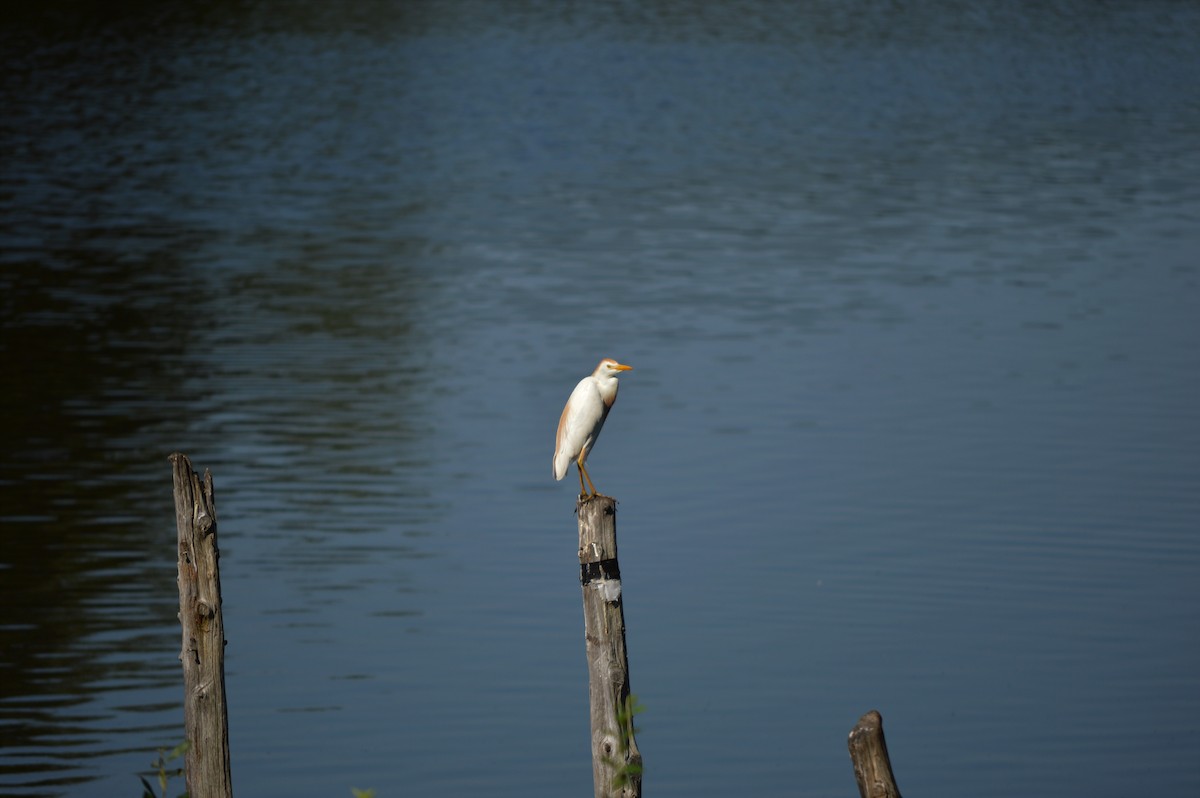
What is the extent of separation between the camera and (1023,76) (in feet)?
174

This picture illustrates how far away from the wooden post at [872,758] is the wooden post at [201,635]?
316 cm

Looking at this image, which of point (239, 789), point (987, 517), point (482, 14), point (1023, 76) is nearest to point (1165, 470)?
point (987, 517)

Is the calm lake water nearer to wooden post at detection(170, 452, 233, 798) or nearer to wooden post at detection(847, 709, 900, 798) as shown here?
wooden post at detection(170, 452, 233, 798)

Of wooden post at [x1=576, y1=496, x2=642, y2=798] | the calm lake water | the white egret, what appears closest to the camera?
wooden post at [x1=576, y1=496, x2=642, y2=798]

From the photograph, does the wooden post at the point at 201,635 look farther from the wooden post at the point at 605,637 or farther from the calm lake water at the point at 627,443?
the calm lake water at the point at 627,443

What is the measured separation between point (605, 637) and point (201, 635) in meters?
1.98

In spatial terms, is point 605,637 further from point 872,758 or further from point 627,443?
point 627,443

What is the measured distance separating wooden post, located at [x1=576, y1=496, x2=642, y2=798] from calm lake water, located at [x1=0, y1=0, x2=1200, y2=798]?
3801 mm

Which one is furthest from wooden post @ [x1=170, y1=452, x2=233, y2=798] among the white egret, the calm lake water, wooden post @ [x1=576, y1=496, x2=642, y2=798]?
the calm lake water

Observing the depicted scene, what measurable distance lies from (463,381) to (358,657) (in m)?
8.79

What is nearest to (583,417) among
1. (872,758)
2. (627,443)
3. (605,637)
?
(605,637)

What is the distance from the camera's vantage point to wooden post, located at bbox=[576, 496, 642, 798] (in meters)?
8.70

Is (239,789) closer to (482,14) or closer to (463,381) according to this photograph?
(463,381)

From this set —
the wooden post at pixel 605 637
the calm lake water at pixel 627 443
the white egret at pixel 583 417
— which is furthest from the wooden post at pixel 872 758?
the calm lake water at pixel 627 443
